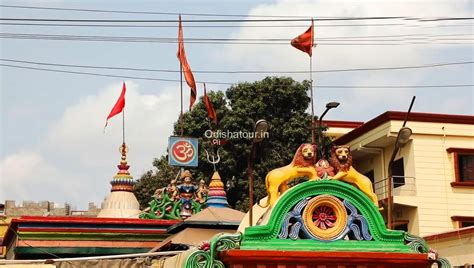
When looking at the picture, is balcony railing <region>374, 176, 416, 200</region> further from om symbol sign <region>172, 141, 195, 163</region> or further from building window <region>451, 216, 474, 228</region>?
om symbol sign <region>172, 141, 195, 163</region>

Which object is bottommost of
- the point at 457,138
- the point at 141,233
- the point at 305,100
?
the point at 141,233

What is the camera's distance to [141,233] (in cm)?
1608

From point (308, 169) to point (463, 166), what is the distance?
68.7 ft

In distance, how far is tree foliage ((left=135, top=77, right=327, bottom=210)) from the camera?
31203mm

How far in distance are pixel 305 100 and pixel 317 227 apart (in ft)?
79.9

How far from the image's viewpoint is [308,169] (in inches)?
341

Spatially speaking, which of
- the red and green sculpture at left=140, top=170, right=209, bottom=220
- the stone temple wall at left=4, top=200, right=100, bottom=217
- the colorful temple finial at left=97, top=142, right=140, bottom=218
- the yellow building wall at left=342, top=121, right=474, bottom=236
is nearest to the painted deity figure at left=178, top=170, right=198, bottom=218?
the red and green sculpture at left=140, top=170, right=209, bottom=220

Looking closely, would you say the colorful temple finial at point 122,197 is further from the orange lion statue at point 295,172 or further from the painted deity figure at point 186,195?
the orange lion statue at point 295,172

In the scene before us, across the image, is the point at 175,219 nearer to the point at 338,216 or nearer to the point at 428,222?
the point at 338,216

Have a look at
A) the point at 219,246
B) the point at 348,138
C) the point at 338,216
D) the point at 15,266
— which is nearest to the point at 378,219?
the point at 338,216

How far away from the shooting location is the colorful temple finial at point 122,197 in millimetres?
18344

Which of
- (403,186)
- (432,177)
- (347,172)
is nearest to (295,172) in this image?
Result: (347,172)

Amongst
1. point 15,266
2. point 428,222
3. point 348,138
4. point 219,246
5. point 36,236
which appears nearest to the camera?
point 219,246

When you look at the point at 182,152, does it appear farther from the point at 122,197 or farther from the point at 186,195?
the point at 186,195
